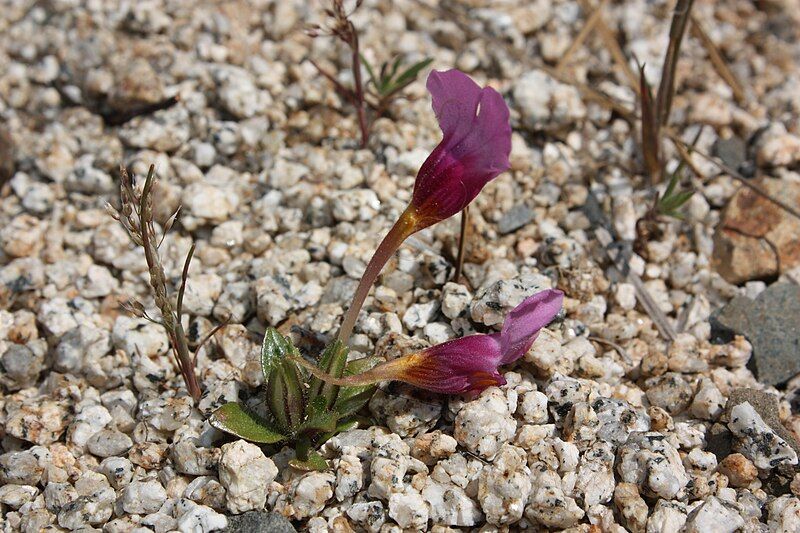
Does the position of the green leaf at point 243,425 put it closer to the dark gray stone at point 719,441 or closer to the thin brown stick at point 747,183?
the dark gray stone at point 719,441

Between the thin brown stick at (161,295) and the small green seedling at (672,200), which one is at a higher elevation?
the small green seedling at (672,200)

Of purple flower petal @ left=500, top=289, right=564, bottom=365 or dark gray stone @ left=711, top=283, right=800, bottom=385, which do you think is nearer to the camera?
purple flower petal @ left=500, top=289, right=564, bottom=365

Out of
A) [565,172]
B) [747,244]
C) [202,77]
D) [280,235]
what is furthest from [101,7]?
[747,244]

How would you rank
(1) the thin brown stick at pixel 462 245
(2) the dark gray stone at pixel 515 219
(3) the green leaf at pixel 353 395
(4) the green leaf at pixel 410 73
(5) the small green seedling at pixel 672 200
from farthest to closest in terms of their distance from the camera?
(4) the green leaf at pixel 410 73 → (2) the dark gray stone at pixel 515 219 → (5) the small green seedling at pixel 672 200 → (1) the thin brown stick at pixel 462 245 → (3) the green leaf at pixel 353 395

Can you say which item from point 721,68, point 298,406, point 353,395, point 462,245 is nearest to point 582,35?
point 721,68

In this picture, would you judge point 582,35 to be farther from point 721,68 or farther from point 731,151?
point 731,151

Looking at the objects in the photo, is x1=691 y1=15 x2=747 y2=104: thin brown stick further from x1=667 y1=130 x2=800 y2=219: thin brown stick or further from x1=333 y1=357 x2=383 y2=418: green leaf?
x1=333 y1=357 x2=383 y2=418: green leaf

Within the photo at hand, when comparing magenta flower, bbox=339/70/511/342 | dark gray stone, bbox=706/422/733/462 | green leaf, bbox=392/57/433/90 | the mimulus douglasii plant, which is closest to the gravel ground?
dark gray stone, bbox=706/422/733/462

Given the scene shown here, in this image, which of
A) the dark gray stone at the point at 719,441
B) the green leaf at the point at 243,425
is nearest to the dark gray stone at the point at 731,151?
the dark gray stone at the point at 719,441
